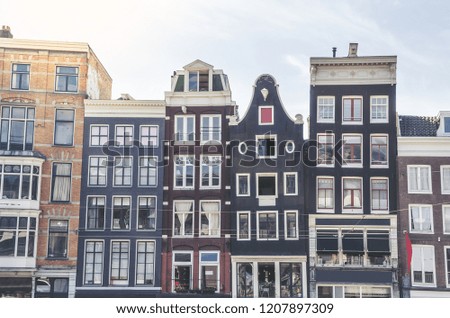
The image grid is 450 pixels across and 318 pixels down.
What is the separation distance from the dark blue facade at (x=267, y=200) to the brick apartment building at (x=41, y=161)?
30.3 ft

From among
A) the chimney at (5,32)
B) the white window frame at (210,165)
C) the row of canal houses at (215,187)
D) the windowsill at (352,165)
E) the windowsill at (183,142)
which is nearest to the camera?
the row of canal houses at (215,187)

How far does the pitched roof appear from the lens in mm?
40094

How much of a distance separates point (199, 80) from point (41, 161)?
1019cm

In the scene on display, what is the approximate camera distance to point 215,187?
4012 centimetres

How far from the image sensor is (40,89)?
41094mm

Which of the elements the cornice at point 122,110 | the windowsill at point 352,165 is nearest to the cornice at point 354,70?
the windowsill at point 352,165

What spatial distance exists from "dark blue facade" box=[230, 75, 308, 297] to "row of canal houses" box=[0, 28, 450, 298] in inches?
3.1

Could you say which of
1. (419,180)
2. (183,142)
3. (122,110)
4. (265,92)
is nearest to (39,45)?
(122,110)

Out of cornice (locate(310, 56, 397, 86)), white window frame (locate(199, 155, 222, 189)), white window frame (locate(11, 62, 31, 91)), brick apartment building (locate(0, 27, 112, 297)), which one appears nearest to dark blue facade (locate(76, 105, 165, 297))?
brick apartment building (locate(0, 27, 112, 297))

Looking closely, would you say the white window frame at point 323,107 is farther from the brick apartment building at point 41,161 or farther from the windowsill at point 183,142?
the brick apartment building at point 41,161

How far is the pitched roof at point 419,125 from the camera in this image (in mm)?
40094

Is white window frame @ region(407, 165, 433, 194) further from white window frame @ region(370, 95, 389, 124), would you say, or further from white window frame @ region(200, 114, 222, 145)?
white window frame @ region(200, 114, 222, 145)

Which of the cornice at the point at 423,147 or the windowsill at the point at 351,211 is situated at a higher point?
the cornice at the point at 423,147

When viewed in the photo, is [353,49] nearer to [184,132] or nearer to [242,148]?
[242,148]
